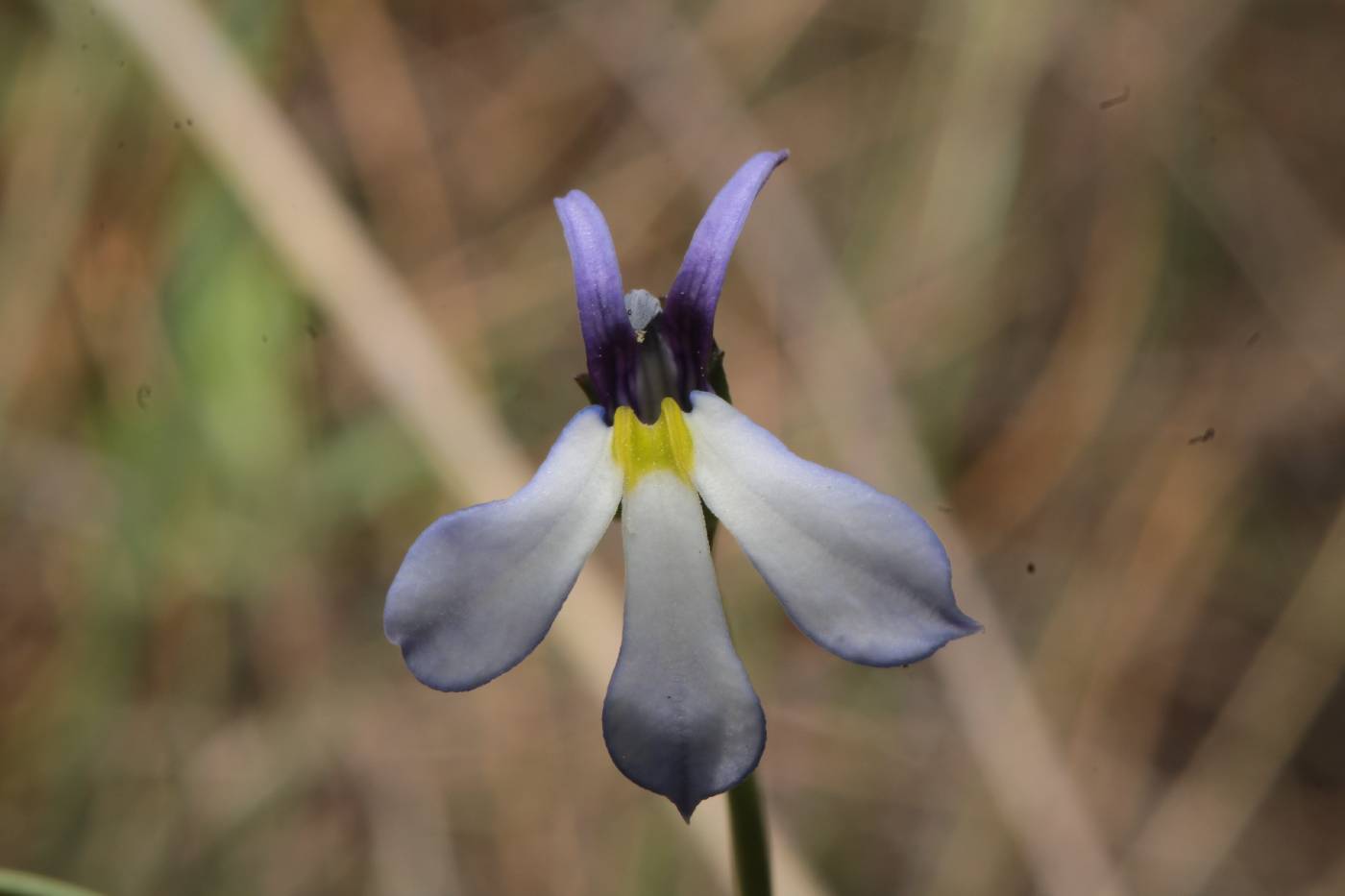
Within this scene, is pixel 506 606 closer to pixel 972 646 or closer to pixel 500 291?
pixel 972 646

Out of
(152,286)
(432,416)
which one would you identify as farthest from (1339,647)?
(152,286)

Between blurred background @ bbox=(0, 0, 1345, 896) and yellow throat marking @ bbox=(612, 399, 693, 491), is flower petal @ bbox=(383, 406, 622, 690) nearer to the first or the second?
yellow throat marking @ bbox=(612, 399, 693, 491)

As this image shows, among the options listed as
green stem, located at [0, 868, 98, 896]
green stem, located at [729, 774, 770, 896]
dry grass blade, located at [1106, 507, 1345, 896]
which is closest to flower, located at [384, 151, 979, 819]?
green stem, located at [729, 774, 770, 896]

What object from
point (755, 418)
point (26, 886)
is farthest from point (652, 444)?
point (755, 418)

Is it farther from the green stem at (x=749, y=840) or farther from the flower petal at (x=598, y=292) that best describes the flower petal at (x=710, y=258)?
the green stem at (x=749, y=840)

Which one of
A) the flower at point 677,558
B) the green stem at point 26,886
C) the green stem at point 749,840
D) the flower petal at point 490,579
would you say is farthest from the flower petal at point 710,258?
the green stem at point 26,886
